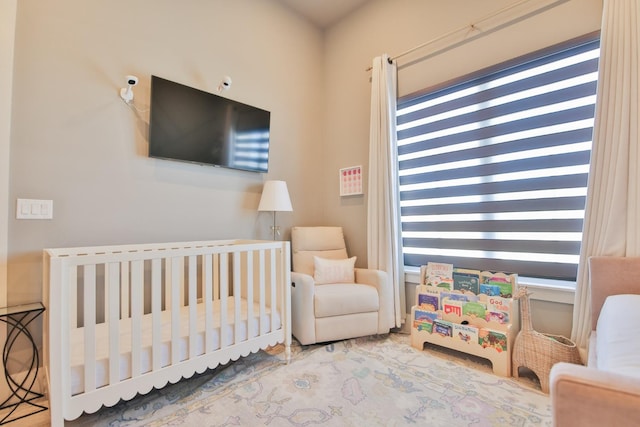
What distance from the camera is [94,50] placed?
1.91 m

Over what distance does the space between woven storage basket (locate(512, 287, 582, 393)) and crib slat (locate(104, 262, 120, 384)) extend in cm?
225

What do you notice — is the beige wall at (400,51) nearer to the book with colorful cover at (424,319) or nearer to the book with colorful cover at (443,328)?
the book with colorful cover at (443,328)

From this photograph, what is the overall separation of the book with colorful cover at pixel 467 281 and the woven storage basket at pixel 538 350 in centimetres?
29

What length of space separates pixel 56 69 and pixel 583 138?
335cm

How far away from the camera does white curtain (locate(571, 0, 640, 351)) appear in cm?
164

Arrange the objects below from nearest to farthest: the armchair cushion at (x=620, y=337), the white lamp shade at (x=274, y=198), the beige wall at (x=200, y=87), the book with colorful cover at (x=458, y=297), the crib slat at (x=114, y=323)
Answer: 1. the armchair cushion at (x=620, y=337)
2. the crib slat at (x=114, y=323)
3. the beige wall at (x=200, y=87)
4. the book with colorful cover at (x=458, y=297)
5. the white lamp shade at (x=274, y=198)

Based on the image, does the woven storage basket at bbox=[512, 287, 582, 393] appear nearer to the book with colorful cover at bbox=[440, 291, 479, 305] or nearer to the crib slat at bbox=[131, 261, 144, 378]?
the book with colorful cover at bbox=[440, 291, 479, 305]

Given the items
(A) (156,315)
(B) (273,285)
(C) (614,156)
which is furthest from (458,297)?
(A) (156,315)

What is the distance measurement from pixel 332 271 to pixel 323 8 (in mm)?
2774

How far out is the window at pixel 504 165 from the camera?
6.46 feet

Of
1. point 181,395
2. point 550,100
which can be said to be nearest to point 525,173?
point 550,100

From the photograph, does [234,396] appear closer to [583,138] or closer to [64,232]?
[64,232]

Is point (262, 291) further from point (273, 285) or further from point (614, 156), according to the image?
point (614, 156)

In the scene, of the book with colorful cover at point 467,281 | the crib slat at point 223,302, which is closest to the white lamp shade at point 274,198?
the crib slat at point 223,302
